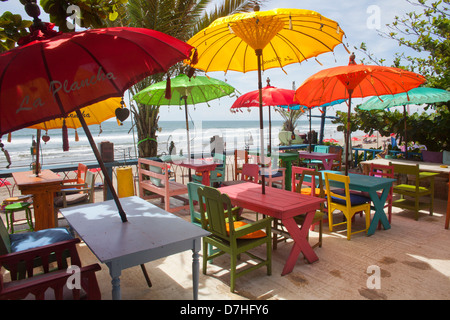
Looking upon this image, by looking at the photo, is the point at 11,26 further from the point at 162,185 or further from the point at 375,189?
the point at 375,189

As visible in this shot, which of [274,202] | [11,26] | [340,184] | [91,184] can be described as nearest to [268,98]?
[340,184]

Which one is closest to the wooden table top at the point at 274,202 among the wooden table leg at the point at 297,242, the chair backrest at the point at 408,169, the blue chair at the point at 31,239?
the wooden table leg at the point at 297,242

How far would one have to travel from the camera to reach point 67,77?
1936 millimetres

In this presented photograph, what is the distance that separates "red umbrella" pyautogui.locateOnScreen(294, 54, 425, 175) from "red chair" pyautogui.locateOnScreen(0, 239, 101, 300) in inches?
155

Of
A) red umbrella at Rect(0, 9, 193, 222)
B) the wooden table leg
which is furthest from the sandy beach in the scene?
red umbrella at Rect(0, 9, 193, 222)

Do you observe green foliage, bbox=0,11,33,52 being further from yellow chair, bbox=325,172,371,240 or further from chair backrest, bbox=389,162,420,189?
chair backrest, bbox=389,162,420,189

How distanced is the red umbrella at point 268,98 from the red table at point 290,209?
2.74 meters

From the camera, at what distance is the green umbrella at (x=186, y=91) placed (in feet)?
18.9

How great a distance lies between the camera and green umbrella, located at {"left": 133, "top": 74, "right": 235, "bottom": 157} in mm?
5753

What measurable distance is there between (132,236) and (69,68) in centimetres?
137

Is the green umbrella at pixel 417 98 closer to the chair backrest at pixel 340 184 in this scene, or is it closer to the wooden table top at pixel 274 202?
the chair backrest at pixel 340 184
